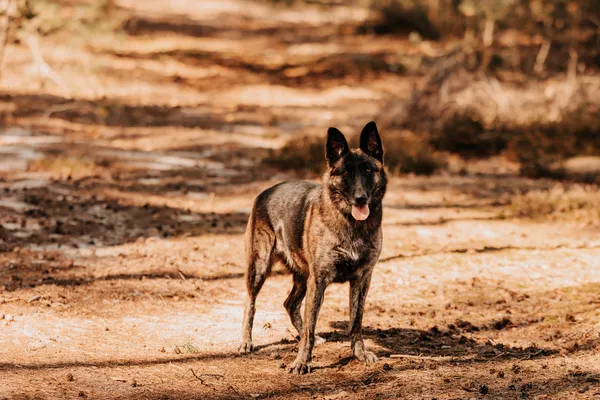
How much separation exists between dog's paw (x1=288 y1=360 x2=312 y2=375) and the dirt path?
0.10 m

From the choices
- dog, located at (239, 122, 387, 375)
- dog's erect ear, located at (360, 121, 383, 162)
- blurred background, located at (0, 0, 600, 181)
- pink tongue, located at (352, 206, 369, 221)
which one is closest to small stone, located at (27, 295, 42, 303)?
dog, located at (239, 122, 387, 375)

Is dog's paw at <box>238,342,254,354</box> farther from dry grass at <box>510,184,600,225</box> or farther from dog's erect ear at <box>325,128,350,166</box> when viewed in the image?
dry grass at <box>510,184,600,225</box>

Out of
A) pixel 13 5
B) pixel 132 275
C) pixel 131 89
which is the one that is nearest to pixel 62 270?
pixel 132 275

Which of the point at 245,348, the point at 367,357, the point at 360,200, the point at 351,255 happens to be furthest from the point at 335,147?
the point at 245,348

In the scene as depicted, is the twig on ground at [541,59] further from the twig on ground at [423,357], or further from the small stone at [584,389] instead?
the small stone at [584,389]

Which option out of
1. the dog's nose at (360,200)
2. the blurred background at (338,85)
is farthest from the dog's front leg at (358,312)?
the blurred background at (338,85)

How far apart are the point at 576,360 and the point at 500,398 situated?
1291 mm

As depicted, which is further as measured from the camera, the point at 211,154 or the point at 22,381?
the point at 211,154

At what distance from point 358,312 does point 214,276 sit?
3.45 m

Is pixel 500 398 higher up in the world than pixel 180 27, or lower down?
lower down

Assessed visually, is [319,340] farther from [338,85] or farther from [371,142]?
[338,85]

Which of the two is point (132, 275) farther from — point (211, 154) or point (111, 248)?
point (211, 154)

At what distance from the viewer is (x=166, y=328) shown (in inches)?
322

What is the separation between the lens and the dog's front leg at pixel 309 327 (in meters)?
6.85
